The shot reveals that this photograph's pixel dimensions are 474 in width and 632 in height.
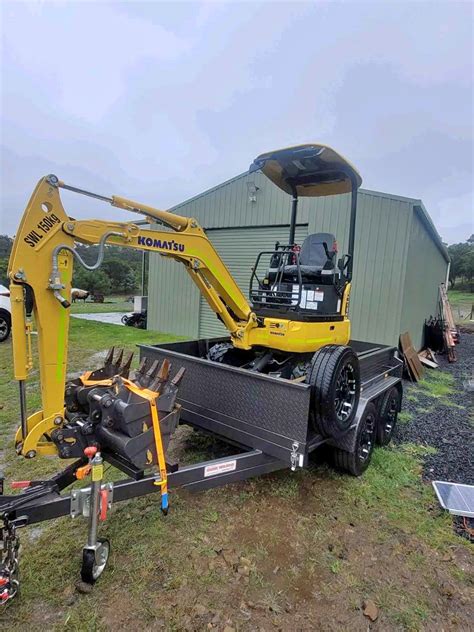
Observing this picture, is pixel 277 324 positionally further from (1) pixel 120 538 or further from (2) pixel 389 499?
(1) pixel 120 538

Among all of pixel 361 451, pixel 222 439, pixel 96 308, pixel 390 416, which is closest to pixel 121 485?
pixel 222 439

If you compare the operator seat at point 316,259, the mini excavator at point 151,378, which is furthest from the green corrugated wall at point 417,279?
the mini excavator at point 151,378

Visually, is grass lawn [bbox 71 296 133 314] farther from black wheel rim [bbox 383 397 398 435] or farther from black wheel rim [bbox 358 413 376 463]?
black wheel rim [bbox 358 413 376 463]

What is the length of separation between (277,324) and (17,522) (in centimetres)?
258

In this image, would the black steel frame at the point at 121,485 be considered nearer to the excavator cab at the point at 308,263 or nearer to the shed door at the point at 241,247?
the excavator cab at the point at 308,263

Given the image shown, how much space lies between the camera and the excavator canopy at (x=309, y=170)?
12.5 ft

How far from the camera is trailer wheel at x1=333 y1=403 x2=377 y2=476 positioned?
3.52 meters

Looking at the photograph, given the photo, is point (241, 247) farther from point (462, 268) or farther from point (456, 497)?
point (462, 268)

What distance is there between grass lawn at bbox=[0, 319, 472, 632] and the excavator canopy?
127 inches

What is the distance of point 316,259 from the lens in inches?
172

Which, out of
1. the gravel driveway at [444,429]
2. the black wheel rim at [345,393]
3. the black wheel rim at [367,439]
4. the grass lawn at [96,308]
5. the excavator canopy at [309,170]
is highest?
the excavator canopy at [309,170]

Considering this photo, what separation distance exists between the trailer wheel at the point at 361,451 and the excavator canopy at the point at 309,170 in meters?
2.55

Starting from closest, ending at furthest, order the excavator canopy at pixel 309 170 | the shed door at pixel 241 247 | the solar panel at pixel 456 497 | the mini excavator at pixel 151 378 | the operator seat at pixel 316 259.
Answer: the mini excavator at pixel 151 378 → the solar panel at pixel 456 497 → the excavator canopy at pixel 309 170 → the operator seat at pixel 316 259 → the shed door at pixel 241 247

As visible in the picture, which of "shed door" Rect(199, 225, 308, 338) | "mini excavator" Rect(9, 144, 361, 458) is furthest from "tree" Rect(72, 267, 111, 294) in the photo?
"mini excavator" Rect(9, 144, 361, 458)
